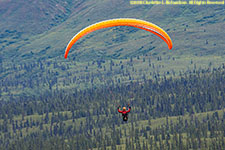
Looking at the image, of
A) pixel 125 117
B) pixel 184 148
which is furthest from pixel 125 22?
pixel 184 148

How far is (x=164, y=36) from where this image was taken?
284 feet

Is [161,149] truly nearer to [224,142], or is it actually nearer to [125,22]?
[224,142]

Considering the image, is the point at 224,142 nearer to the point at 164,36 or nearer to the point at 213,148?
the point at 213,148

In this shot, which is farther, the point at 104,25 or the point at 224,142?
the point at 224,142

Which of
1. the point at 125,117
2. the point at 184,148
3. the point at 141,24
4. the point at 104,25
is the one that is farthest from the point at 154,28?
the point at 184,148

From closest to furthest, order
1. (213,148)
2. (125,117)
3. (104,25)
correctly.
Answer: (125,117) → (104,25) → (213,148)

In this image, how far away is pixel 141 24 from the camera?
3270 inches

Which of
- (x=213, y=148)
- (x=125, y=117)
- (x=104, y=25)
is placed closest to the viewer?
(x=125, y=117)

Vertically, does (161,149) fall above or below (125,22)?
below

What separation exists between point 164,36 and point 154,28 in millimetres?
3231

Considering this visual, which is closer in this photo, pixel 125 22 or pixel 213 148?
pixel 125 22

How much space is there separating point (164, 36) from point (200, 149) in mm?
117067

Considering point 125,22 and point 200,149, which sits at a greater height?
point 125,22

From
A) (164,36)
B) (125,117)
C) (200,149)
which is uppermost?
(164,36)
